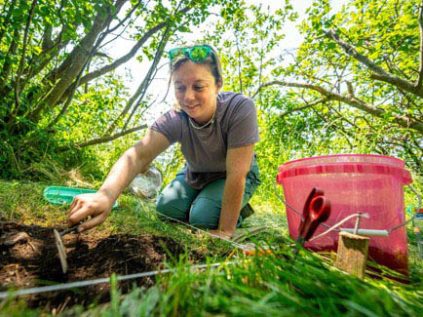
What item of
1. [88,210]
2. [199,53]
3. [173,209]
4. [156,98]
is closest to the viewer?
[88,210]

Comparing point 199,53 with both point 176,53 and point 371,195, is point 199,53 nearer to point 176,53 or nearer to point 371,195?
point 176,53

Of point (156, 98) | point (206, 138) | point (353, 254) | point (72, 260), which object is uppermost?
point (156, 98)

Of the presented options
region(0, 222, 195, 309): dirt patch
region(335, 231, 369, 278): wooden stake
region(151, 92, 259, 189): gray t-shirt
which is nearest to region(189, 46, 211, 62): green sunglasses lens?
region(151, 92, 259, 189): gray t-shirt

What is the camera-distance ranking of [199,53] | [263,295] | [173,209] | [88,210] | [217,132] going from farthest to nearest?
[173,209], [217,132], [199,53], [88,210], [263,295]

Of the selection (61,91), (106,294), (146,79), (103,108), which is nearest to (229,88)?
(146,79)

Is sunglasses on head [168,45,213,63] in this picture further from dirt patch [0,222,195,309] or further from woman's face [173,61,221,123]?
dirt patch [0,222,195,309]

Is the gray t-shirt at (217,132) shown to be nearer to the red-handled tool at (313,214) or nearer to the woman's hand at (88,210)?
the woman's hand at (88,210)

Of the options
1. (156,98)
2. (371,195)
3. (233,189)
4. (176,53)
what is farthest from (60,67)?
(371,195)

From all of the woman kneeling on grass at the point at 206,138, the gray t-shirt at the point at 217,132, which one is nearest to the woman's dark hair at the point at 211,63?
the woman kneeling on grass at the point at 206,138

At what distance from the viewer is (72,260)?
97 centimetres

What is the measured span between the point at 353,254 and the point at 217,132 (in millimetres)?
1354

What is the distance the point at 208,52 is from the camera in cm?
192

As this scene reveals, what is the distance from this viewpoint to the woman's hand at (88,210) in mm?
1088

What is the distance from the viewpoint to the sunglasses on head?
1855 millimetres
